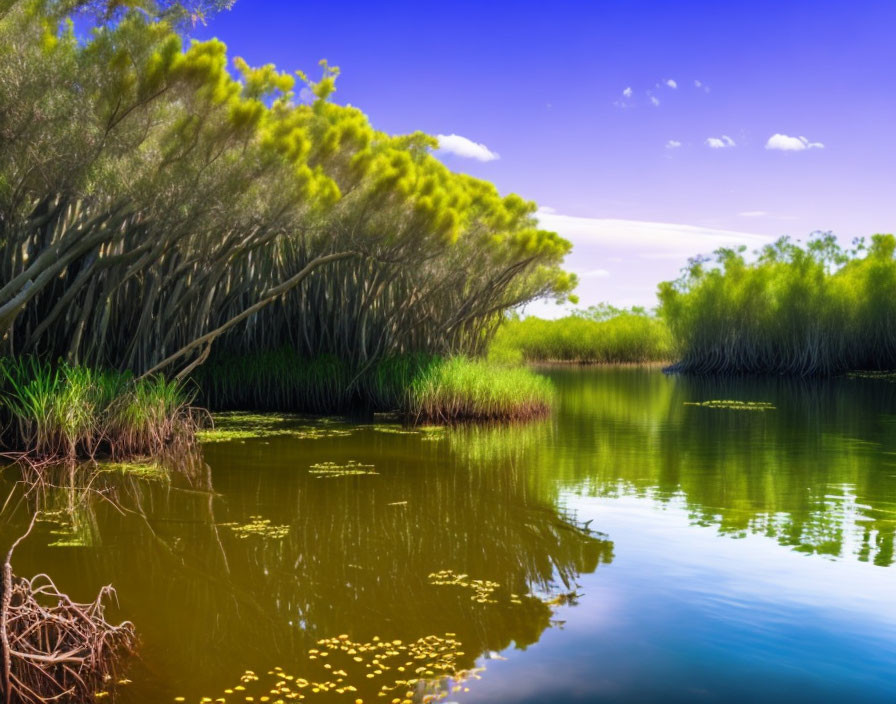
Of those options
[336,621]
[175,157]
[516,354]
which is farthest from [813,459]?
[516,354]

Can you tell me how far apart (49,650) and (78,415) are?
687cm

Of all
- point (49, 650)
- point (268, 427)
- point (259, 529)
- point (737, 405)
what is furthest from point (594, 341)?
point (49, 650)

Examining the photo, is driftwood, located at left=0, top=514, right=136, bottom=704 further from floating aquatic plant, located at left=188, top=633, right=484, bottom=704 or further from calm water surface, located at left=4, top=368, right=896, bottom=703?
floating aquatic plant, located at left=188, top=633, right=484, bottom=704

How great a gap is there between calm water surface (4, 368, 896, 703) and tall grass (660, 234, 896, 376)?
2506cm

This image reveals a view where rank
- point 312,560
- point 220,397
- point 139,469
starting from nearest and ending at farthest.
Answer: point 312,560, point 139,469, point 220,397

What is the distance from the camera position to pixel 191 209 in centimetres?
1242

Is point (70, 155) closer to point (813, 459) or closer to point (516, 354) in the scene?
point (813, 459)

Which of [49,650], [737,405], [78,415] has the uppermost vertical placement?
[78,415]

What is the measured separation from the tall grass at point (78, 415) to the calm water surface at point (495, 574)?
0.81 metres

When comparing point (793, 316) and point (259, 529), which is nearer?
point (259, 529)

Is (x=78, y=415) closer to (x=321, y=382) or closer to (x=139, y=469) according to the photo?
(x=139, y=469)

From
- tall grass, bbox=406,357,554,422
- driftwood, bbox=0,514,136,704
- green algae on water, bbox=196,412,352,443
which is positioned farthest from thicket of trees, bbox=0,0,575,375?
driftwood, bbox=0,514,136,704

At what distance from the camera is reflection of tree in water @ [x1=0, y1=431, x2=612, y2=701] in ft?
15.5

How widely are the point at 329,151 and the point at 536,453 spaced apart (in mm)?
6624
